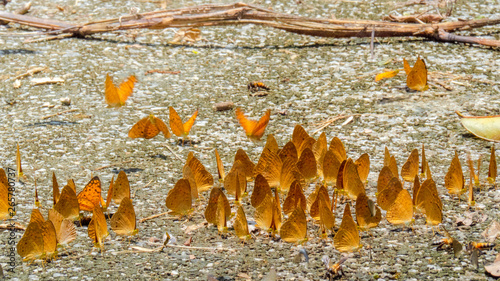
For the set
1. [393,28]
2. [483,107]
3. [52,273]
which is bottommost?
[52,273]

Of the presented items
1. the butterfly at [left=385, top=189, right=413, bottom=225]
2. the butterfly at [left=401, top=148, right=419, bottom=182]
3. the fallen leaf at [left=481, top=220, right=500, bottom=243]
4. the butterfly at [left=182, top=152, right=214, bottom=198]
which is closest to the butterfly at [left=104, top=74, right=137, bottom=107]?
the butterfly at [left=182, top=152, right=214, bottom=198]

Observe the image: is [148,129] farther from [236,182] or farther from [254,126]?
[236,182]

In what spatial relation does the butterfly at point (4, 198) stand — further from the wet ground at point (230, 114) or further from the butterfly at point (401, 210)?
the butterfly at point (401, 210)

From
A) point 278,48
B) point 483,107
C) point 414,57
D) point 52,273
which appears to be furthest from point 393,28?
point 52,273

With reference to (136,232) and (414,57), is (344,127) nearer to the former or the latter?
(414,57)

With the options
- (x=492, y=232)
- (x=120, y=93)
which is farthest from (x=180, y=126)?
(x=492, y=232)

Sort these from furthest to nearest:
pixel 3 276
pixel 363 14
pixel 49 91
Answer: pixel 363 14
pixel 49 91
pixel 3 276
